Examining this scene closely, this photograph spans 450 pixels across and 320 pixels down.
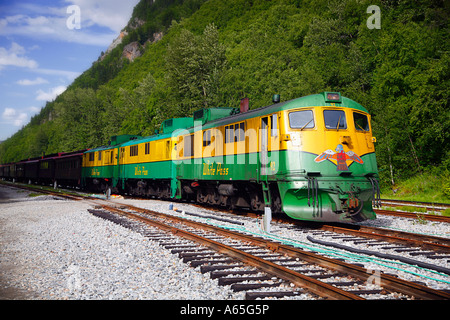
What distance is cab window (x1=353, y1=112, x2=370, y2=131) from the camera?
1061 cm

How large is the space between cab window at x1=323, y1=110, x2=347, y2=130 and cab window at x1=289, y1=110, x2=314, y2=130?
42cm

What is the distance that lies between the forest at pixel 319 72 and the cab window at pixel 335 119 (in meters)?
12.2

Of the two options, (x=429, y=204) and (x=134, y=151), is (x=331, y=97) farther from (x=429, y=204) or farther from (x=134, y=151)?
(x=134, y=151)

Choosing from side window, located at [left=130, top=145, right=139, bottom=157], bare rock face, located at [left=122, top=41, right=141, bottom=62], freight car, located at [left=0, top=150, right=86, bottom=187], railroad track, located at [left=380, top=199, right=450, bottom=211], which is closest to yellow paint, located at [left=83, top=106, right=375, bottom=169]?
railroad track, located at [left=380, top=199, right=450, bottom=211]

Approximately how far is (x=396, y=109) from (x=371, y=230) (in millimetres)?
14757

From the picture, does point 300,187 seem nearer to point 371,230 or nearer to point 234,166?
point 371,230

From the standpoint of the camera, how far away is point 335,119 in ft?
33.9

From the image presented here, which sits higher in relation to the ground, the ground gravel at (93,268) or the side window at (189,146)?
the side window at (189,146)

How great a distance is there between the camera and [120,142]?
2827 cm

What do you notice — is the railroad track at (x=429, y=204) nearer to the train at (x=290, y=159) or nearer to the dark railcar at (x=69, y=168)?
the train at (x=290, y=159)

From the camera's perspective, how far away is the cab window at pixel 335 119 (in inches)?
402

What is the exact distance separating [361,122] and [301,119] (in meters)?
1.92

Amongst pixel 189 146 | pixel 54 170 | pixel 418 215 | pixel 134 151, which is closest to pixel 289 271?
pixel 418 215

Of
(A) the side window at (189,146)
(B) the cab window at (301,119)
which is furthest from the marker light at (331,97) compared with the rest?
(A) the side window at (189,146)
